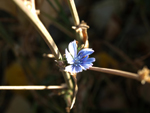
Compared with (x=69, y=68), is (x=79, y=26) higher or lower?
higher

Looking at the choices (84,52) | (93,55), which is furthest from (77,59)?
(93,55)

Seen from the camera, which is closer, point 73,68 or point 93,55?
point 73,68

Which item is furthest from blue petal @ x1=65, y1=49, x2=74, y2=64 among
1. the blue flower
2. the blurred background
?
the blurred background

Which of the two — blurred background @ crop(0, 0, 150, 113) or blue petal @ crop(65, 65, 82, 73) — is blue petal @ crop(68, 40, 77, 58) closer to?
blue petal @ crop(65, 65, 82, 73)

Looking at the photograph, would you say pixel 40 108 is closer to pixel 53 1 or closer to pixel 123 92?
pixel 123 92

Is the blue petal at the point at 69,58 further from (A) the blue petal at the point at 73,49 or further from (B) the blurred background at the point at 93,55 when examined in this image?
(B) the blurred background at the point at 93,55

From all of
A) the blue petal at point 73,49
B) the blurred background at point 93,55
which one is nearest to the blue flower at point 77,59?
the blue petal at point 73,49

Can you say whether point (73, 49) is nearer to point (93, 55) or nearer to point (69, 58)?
point (69, 58)
